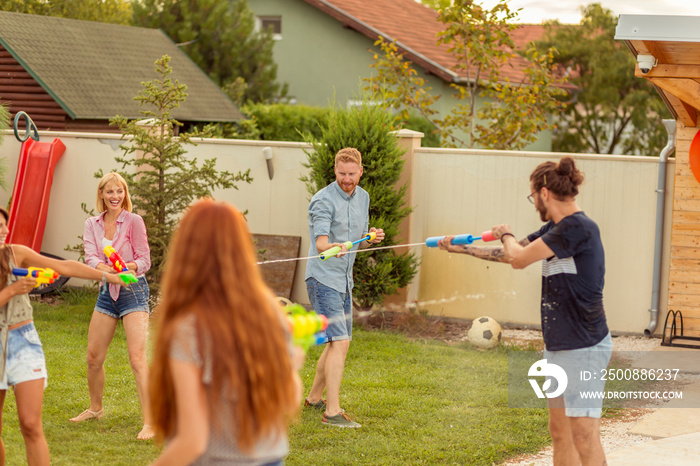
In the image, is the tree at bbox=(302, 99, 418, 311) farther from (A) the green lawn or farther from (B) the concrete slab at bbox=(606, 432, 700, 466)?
(B) the concrete slab at bbox=(606, 432, 700, 466)

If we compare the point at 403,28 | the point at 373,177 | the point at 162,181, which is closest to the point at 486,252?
the point at 373,177

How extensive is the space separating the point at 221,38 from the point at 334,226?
1726cm

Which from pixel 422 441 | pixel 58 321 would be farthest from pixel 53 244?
pixel 422 441

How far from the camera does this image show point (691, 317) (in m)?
8.60

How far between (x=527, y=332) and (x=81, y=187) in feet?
19.4

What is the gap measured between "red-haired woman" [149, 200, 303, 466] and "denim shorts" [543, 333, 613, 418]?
6.15 ft

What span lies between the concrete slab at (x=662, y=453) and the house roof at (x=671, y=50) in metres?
3.31

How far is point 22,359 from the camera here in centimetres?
390

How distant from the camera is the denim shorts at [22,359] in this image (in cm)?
387

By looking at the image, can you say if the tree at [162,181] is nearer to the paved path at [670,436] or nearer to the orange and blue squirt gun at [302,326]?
the paved path at [670,436]

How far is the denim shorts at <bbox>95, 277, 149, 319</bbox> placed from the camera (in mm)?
5328

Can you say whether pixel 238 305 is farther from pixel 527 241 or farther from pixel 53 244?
pixel 53 244

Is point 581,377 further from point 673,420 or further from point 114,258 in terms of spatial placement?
point 114,258

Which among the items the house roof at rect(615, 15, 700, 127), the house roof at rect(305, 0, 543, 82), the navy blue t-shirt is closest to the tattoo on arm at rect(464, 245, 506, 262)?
the navy blue t-shirt
